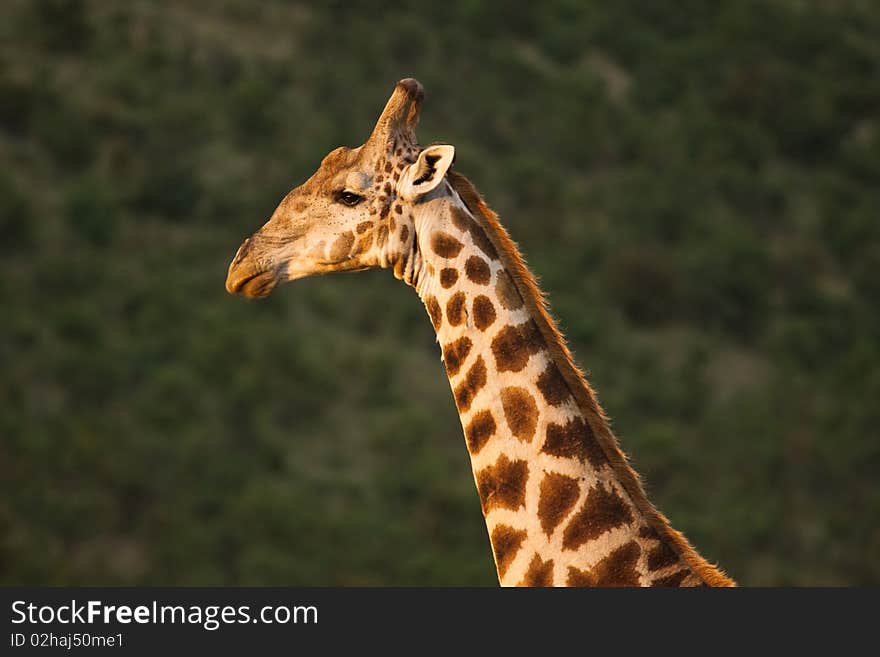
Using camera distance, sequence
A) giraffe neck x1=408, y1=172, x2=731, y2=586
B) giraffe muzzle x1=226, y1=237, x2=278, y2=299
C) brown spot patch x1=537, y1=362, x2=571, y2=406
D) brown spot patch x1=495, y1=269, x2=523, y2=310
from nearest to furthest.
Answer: giraffe neck x1=408, y1=172, x2=731, y2=586
brown spot patch x1=537, y1=362, x2=571, y2=406
brown spot patch x1=495, y1=269, x2=523, y2=310
giraffe muzzle x1=226, y1=237, x2=278, y2=299

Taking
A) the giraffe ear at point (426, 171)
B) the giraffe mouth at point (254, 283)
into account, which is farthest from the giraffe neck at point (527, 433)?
the giraffe mouth at point (254, 283)

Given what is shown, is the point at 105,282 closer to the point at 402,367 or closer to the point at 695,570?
the point at 402,367

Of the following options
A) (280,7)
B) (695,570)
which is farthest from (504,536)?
(280,7)

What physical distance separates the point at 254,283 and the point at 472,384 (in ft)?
4.34

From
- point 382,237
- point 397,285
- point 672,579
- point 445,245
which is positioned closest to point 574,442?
point 672,579

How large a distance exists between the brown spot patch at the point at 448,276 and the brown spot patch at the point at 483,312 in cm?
16

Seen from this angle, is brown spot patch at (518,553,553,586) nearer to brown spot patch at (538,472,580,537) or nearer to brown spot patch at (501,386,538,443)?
brown spot patch at (538,472,580,537)

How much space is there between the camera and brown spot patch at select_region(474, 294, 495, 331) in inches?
263

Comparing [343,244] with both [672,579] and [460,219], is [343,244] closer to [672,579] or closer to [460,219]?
[460,219]

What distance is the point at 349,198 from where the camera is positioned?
7.13 metres

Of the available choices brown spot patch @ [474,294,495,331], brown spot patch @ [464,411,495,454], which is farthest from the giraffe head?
brown spot patch @ [464,411,495,454]

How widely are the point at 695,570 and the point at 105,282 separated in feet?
80.8

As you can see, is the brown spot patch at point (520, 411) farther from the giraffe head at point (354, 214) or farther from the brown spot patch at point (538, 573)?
the giraffe head at point (354, 214)

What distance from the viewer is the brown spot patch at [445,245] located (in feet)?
22.4
